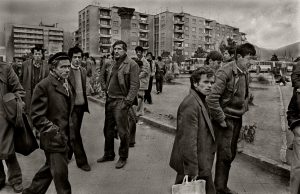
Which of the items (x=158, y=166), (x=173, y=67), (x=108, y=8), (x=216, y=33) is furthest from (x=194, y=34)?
(x=158, y=166)

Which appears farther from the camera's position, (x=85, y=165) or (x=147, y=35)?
(x=147, y=35)

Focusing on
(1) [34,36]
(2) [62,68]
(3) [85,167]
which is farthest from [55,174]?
(1) [34,36]

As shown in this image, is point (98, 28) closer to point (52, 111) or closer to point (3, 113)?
point (3, 113)

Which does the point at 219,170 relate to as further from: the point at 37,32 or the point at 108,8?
the point at 37,32

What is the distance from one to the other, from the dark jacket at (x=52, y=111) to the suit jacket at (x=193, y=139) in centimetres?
124

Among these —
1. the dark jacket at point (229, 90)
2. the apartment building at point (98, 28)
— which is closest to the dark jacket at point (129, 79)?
the dark jacket at point (229, 90)

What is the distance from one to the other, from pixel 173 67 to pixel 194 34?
7054 cm

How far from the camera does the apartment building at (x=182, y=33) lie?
86938mm

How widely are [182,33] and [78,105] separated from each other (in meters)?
86.7

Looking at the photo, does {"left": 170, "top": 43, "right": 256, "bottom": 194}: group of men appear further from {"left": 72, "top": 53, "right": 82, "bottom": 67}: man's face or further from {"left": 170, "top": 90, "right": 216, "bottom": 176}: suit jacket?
{"left": 72, "top": 53, "right": 82, "bottom": 67}: man's face

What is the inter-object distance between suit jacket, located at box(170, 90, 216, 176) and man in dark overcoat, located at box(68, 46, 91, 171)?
2349mm

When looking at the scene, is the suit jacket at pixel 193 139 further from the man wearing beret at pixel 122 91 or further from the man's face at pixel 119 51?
the man's face at pixel 119 51

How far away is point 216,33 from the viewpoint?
10269 centimetres

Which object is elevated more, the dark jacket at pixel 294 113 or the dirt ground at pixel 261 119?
the dark jacket at pixel 294 113
